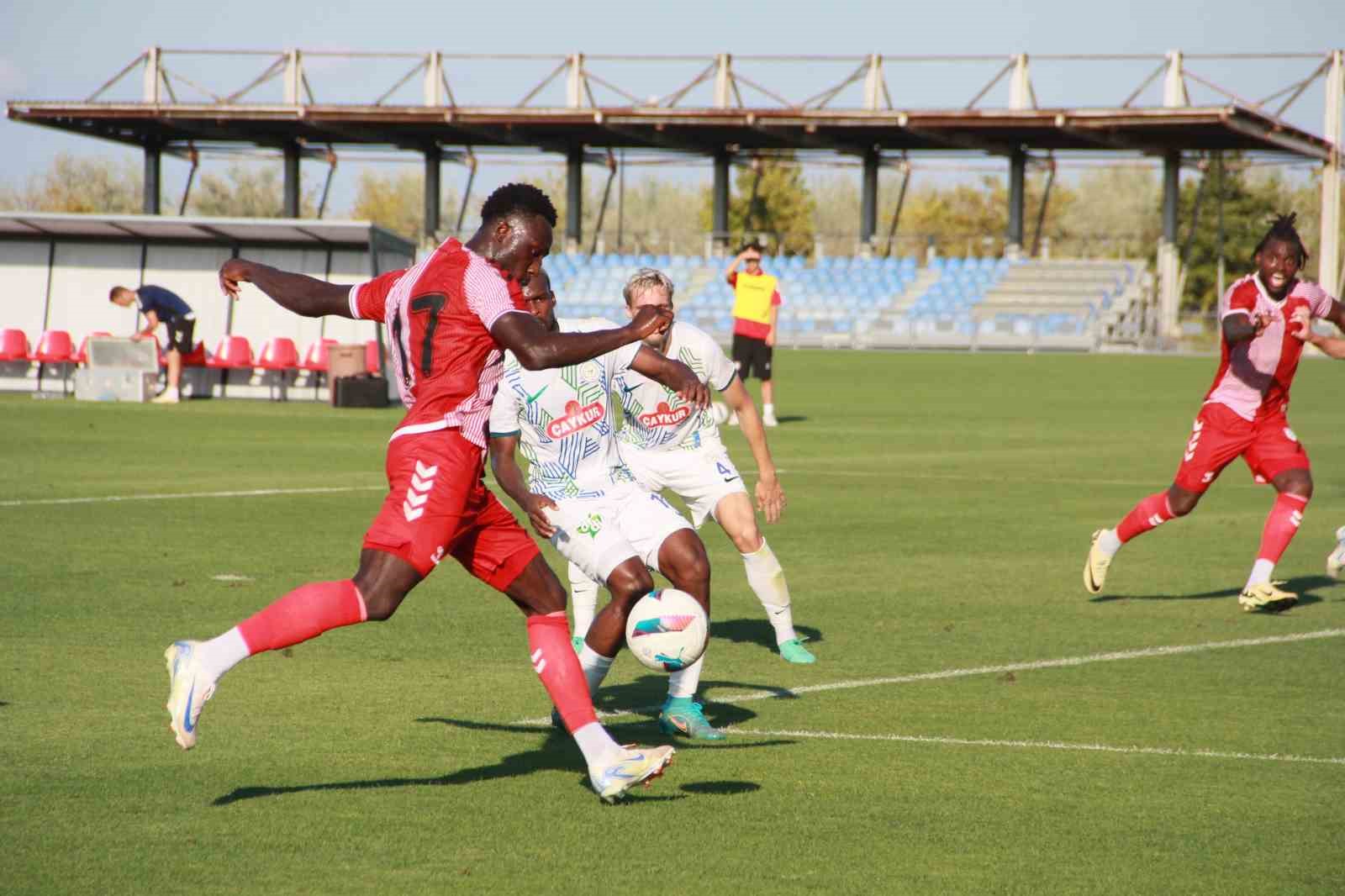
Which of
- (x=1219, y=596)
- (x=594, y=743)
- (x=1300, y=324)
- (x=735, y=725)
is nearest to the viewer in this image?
(x=594, y=743)

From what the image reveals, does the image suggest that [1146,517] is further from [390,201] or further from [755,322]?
[390,201]

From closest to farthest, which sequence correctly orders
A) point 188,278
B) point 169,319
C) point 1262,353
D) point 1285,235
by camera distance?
1. point 1285,235
2. point 1262,353
3. point 169,319
4. point 188,278

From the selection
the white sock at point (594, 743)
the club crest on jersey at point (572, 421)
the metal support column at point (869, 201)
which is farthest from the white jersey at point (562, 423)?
the metal support column at point (869, 201)

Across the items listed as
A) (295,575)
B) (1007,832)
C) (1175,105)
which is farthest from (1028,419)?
(1175,105)

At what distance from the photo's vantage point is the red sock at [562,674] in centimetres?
592

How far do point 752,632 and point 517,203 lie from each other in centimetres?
448

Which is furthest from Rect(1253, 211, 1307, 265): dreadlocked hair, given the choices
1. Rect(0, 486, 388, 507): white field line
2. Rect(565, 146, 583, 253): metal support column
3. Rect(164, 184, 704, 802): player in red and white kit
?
Rect(565, 146, 583, 253): metal support column

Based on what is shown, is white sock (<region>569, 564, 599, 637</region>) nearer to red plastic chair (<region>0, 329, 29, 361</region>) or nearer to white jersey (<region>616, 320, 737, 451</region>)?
white jersey (<region>616, 320, 737, 451</region>)

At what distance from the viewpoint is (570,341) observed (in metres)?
5.41

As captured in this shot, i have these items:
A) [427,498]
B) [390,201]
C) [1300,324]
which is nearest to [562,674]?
[427,498]

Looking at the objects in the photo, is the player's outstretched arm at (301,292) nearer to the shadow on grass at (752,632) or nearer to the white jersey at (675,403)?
the white jersey at (675,403)

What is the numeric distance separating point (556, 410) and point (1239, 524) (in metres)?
9.98

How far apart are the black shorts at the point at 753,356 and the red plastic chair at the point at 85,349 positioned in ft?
37.9

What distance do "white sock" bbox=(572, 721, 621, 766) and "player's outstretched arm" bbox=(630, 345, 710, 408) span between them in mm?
1166
